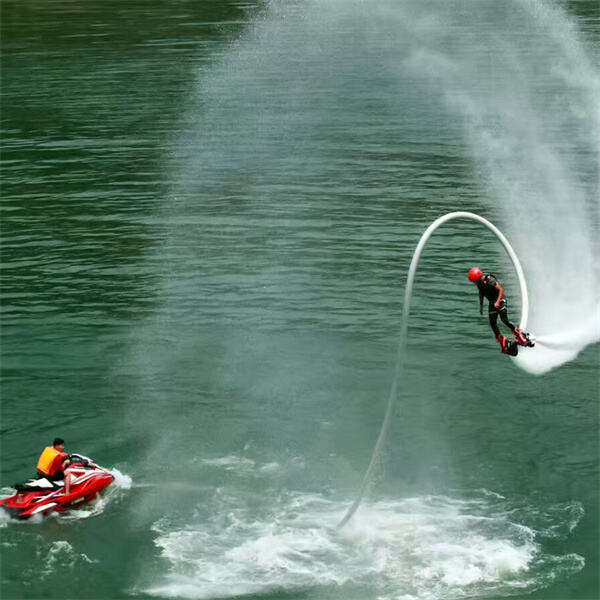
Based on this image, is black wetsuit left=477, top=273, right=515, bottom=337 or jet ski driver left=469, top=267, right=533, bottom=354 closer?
jet ski driver left=469, top=267, right=533, bottom=354

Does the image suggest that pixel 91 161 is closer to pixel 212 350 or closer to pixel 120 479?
pixel 212 350

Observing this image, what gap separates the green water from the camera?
35938 mm

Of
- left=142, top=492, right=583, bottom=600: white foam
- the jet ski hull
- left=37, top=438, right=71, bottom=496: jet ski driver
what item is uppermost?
left=37, top=438, right=71, bottom=496: jet ski driver

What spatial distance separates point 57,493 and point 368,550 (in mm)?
11263

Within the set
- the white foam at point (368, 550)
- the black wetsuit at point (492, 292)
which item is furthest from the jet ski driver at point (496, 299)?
the white foam at point (368, 550)

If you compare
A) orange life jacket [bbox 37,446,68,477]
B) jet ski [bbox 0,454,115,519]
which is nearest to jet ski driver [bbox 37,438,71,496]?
orange life jacket [bbox 37,446,68,477]

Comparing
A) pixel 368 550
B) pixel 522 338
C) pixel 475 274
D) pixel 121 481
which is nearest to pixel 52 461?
pixel 121 481

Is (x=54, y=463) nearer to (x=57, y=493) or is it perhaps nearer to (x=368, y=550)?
(x=57, y=493)

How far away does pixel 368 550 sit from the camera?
117 ft

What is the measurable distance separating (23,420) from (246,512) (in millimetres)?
11650

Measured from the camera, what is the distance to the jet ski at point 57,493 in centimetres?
3778

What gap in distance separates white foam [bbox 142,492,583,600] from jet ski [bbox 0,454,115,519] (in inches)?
124

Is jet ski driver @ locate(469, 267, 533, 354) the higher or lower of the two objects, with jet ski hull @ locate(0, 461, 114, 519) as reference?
higher

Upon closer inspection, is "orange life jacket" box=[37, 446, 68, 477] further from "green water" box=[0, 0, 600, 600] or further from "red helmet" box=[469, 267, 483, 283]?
"red helmet" box=[469, 267, 483, 283]
